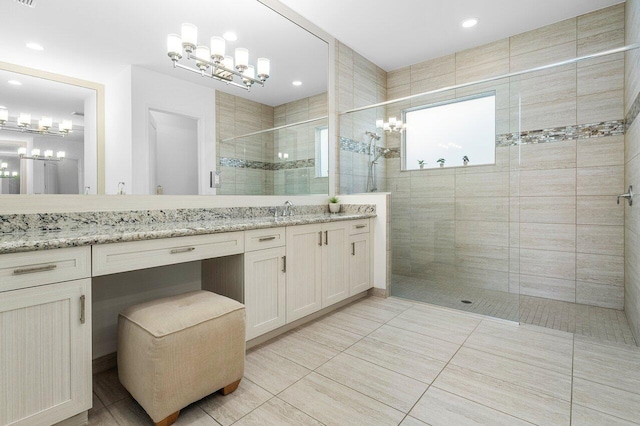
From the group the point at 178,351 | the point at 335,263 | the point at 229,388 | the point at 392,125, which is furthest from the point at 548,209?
the point at 178,351

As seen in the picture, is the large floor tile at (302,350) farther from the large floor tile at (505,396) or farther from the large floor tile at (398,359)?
the large floor tile at (505,396)

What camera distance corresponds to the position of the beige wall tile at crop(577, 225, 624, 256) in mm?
2833

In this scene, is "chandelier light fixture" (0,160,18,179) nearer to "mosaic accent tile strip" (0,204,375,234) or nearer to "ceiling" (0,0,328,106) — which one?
Answer: "mosaic accent tile strip" (0,204,375,234)

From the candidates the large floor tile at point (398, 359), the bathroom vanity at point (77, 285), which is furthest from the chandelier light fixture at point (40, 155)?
the large floor tile at point (398, 359)

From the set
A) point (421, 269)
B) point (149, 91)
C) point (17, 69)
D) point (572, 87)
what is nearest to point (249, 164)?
point (149, 91)

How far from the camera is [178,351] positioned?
52.9 inches

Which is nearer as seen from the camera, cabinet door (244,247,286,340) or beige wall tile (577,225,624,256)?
cabinet door (244,247,286,340)

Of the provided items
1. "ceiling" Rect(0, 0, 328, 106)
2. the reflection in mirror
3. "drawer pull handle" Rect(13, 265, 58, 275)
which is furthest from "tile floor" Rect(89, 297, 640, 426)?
"ceiling" Rect(0, 0, 328, 106)

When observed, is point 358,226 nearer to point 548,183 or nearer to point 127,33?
point 548,183

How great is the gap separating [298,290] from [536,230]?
2617 mm

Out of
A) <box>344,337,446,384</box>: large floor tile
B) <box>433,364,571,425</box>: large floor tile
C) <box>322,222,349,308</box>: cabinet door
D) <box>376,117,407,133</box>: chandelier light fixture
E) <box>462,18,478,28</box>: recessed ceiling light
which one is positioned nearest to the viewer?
<box>433,364,571,425</box>: large floor tile

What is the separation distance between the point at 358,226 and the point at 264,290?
1.25 meters

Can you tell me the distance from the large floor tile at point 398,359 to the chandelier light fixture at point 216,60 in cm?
217

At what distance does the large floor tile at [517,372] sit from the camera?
1613mm
